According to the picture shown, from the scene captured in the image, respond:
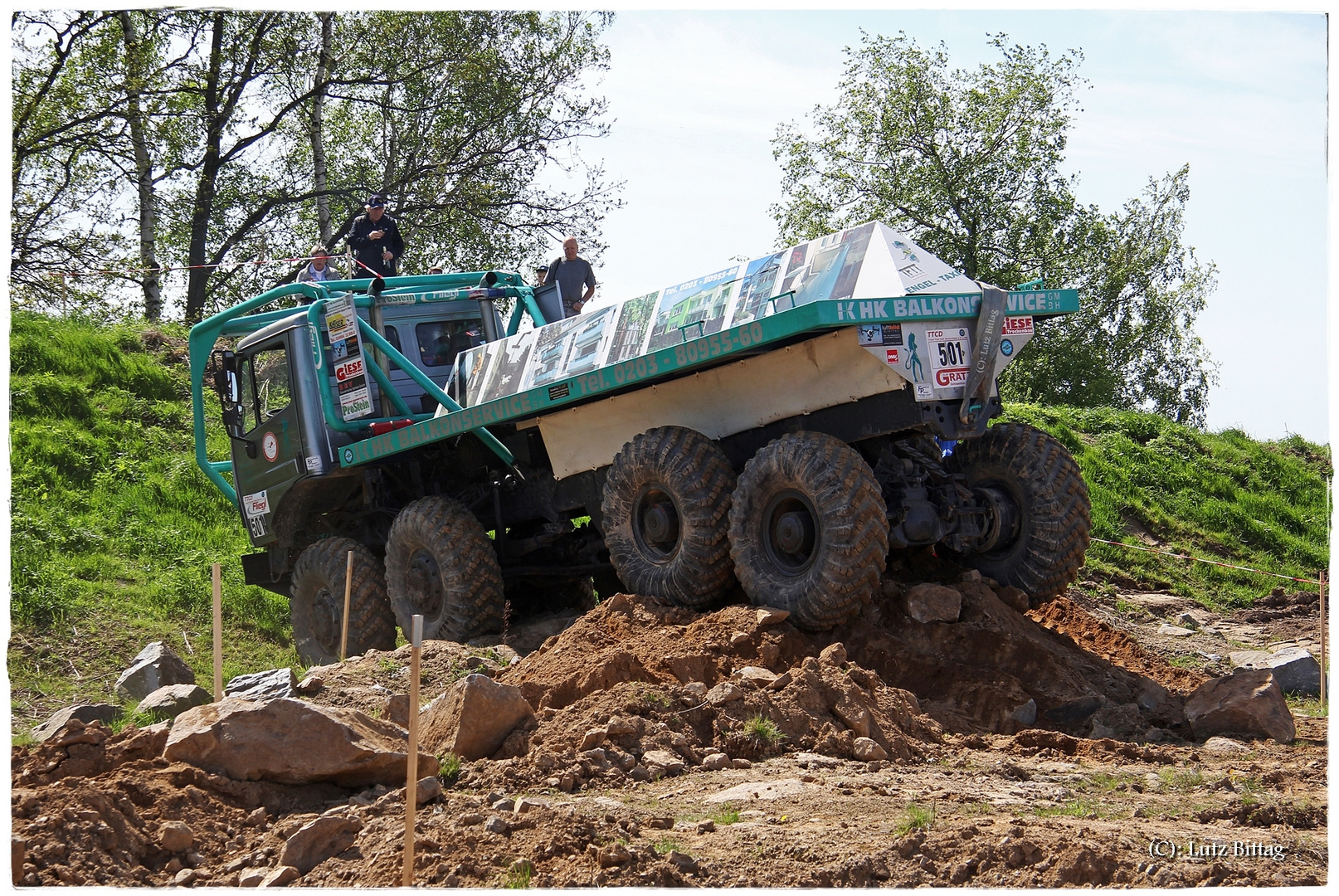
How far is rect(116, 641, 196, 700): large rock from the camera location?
9.34 m

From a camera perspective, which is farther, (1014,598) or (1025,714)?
(1014,598)

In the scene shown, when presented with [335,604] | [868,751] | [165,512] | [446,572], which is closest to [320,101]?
[165,512]

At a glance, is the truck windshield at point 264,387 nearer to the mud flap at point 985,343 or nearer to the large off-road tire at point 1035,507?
the large off-road tire at point 1035,507

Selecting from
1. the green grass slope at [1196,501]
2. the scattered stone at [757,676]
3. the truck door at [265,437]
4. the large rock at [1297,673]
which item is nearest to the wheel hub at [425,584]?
the truck door at [265,437]

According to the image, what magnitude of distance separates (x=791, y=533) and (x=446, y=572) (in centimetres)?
324

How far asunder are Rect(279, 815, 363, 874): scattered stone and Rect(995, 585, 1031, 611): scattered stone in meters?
4.80

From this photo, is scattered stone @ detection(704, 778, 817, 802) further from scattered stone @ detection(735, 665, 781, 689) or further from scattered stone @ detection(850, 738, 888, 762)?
scattered stone @ detection(735, 665, 781, 689)

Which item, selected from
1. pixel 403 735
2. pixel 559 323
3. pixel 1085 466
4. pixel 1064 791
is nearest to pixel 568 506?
pixel 559 323

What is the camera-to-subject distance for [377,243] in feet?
41.4

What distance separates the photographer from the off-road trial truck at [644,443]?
25.7 feet

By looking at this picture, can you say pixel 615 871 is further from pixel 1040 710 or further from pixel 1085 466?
pixel 1085 466

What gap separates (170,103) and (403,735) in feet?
55.4

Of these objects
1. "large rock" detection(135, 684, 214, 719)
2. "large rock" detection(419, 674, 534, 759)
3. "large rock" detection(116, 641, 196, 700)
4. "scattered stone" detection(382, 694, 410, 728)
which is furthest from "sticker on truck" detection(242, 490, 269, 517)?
"large rock" detection(419, 674, 534, 759)

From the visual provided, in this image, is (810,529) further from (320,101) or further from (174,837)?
(320,101)
